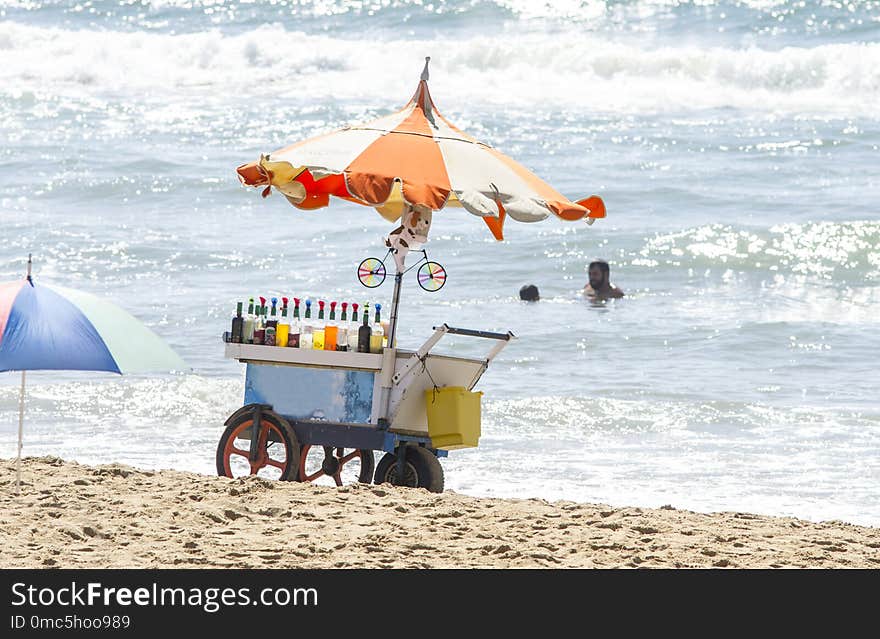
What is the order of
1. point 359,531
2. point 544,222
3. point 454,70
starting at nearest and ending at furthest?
point 359,531 < point 544,222 < point 454,70

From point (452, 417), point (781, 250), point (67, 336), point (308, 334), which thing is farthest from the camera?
point (781, 250)

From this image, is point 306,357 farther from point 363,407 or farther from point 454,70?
point 454,70

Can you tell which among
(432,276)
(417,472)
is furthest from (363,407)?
(432,276)

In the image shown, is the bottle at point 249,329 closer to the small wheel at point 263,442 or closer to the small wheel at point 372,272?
the small wheel at point 263,442

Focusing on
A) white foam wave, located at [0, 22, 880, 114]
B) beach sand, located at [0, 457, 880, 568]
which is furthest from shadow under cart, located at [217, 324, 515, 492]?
white foam wave, located at [0, 22, 880, 114]

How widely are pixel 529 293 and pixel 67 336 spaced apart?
362 inches

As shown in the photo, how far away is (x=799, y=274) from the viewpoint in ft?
53.8

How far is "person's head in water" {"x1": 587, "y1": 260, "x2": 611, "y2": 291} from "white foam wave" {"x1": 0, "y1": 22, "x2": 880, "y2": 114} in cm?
1199

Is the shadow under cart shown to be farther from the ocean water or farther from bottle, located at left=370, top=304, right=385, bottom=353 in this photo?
the ocean water

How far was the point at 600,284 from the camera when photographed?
1504cm

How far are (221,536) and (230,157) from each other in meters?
17.2

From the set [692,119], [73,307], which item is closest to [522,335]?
[73,307]

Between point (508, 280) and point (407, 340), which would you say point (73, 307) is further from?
point (508, 280)

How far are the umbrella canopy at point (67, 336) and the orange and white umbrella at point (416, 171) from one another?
997 mm
